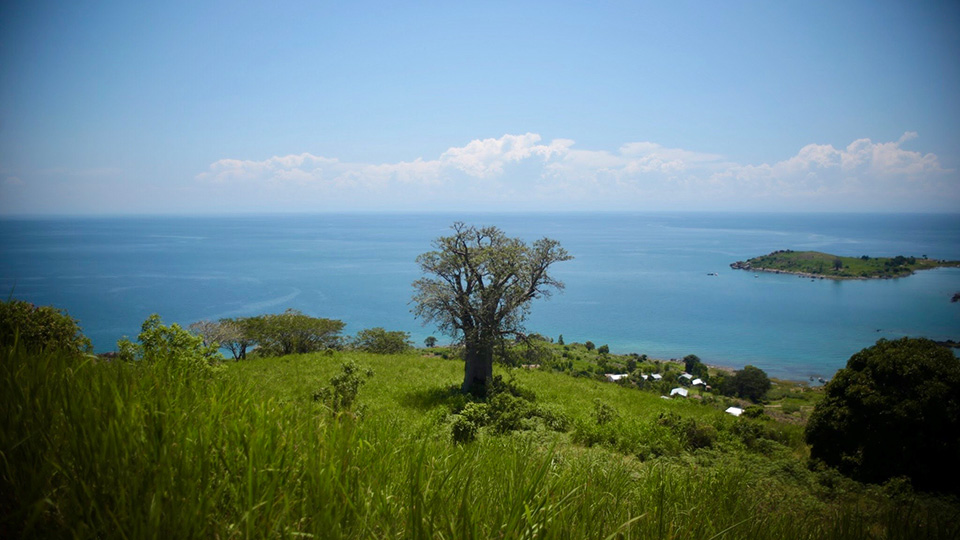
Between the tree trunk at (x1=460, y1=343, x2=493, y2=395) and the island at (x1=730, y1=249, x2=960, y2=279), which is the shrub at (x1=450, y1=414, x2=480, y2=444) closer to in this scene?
the tree trunk at (x1=460, y1=343, x2=493, y2=395)

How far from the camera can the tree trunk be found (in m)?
16.2

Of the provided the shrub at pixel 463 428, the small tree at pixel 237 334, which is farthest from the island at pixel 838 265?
the shrub at pixel 463 428

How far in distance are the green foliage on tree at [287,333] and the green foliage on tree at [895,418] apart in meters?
24.4

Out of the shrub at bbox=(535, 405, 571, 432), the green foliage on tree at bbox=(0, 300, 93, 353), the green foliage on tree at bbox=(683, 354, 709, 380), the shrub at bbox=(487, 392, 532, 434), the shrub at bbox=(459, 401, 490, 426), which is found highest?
the green foliage on tree at bbox=(0, 300, 93, 353)

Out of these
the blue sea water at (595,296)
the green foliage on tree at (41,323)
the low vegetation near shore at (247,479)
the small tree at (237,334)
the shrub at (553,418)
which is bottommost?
the blue sea water at (595,296)

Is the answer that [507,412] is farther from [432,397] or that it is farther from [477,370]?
[432,397]

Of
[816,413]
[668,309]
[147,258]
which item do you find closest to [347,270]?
[147,258]

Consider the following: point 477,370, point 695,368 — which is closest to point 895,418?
point 477,370

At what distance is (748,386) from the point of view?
37.9 meters

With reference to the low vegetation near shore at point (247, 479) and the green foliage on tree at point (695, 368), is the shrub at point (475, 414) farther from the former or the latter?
the green foliage on tree at point (695, 368)

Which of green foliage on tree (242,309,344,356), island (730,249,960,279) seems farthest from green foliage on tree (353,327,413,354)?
island (730,249,960,279)

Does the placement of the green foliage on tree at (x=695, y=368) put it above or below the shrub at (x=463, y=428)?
below

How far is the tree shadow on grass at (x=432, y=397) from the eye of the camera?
14.9 meters

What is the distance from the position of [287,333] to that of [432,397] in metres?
14.3
